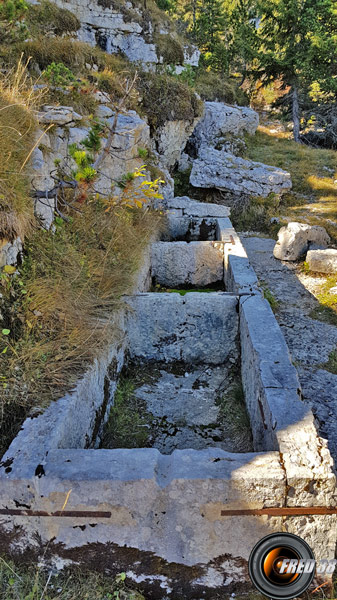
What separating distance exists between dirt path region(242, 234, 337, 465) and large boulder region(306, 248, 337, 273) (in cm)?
34

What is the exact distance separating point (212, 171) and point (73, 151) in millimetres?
8184

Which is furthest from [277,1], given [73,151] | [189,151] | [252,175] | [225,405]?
[225,405]

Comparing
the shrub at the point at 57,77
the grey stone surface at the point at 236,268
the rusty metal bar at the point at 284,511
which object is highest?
the shrub at the point at 57,77

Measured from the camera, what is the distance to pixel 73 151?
135 inches

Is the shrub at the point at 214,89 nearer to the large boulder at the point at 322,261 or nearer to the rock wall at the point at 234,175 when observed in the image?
the rock wall at the point at 234,175

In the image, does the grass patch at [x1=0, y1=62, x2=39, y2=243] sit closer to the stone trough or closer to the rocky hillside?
the rocky hillside

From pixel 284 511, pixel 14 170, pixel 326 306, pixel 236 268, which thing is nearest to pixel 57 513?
pixel 284 511

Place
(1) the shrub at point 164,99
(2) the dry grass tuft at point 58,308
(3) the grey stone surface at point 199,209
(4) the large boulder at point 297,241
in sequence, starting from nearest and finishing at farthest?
1. (2) the dry grass tuft at point 58,308
2. (3) the grey stone surface at point 199,209
3. (4) the large boulder at point 297,241
4. (1) the shrub at point 164,99

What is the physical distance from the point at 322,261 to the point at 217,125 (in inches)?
370

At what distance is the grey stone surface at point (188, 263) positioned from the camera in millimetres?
5539

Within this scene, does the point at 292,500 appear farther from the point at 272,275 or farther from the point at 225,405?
the point at 272,275

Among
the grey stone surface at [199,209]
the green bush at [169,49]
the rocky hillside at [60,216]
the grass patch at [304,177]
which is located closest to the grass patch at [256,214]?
the grass patch at [304,177]

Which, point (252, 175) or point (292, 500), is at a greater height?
point (292, 500)

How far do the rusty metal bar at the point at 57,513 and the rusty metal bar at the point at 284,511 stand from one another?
0.64m
